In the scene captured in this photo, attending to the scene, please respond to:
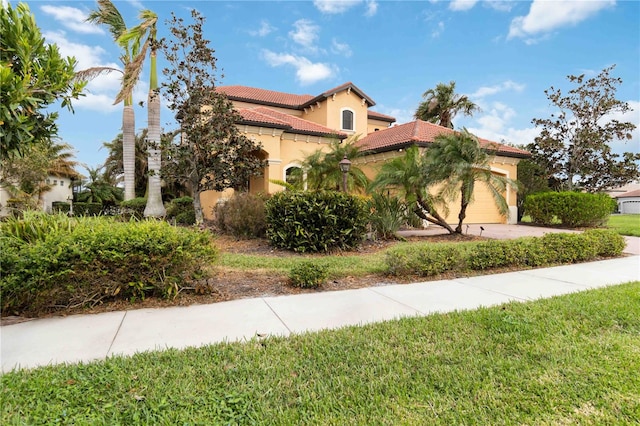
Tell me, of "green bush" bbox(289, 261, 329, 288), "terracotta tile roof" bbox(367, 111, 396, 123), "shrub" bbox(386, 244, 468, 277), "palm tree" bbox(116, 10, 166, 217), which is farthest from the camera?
"terracotta tile roof" bbox(367, 111, 396, 123)

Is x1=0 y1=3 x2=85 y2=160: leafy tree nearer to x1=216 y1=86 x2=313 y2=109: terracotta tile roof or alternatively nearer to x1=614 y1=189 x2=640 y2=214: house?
x1=216 y1=86 x2=313 y2=109: terracotta tile roof

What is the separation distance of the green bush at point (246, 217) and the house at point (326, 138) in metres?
4.74

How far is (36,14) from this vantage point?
4051 millimetres

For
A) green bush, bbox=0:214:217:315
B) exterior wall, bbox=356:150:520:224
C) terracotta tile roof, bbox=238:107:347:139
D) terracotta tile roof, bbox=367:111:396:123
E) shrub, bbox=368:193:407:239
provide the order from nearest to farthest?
green bush, bbox=0:214:217:315 < shrub, bbox=368:193:407:239 < terracotta tile roof, bbox=238:107:347:139 < exterior wall, bbox=356:150:520:224 < terracotta tile roof, bbox=367:111:396:123

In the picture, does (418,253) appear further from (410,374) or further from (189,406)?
(189,406)

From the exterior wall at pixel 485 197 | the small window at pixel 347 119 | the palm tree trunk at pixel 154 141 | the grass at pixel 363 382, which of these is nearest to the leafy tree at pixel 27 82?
the grass at pixel 363 382

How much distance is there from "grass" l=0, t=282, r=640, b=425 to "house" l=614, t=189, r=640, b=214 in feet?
234

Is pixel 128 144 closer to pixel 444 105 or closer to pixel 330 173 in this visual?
pixel 330 173

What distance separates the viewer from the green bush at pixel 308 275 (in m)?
5.41

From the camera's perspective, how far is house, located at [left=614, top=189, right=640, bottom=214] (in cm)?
5453

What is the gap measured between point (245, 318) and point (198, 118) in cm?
1087

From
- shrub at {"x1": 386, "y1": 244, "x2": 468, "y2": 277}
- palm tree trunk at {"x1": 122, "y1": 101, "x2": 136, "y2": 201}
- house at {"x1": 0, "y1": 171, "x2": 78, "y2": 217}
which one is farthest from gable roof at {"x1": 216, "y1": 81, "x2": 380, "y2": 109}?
shrub at {"x1": 386, "y1": 244, "x2": 468, "y2": 277}

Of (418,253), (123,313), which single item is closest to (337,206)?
(418,253)

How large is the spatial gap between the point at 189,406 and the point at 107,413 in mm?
547
